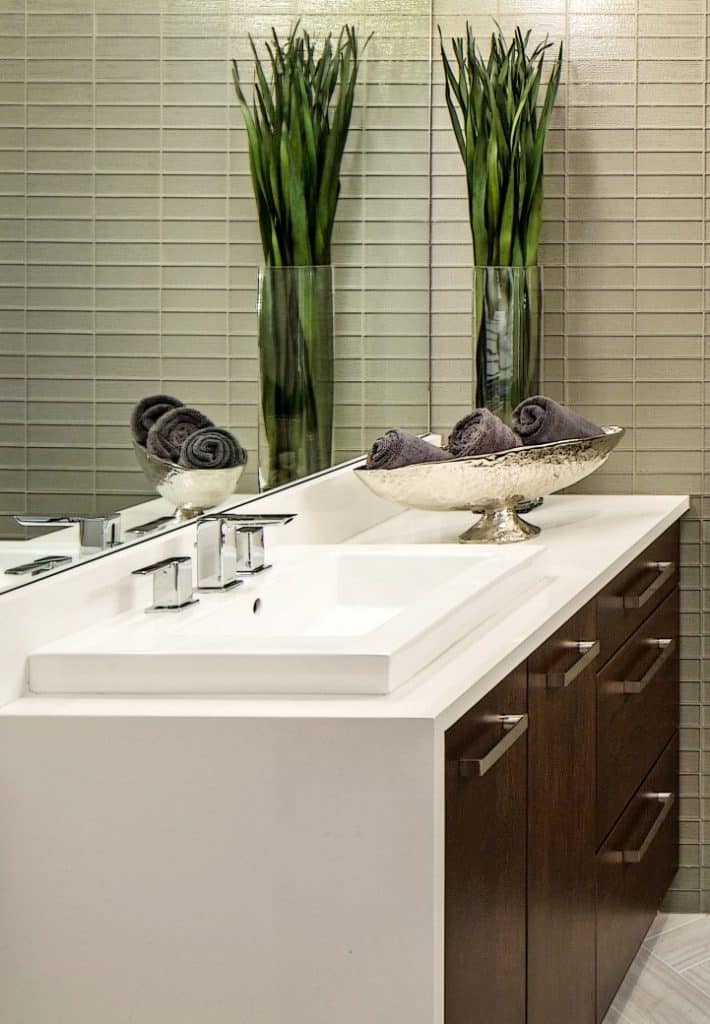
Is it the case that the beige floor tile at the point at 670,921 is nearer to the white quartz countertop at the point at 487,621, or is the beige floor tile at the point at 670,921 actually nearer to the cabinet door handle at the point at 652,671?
the cabinet door handle at the point at 652,671

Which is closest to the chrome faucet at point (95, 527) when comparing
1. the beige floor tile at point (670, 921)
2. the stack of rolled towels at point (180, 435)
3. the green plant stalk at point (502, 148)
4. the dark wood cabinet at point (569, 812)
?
the stack of rolled towels at point (180, 435)

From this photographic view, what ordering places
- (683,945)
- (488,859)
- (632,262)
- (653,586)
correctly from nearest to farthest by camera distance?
(488,859) → (653,586) → (683,945) → (632,262)

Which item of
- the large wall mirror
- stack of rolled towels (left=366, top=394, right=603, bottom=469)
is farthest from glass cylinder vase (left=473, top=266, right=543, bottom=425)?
the large wall mirror

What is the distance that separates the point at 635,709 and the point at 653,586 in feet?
0.88

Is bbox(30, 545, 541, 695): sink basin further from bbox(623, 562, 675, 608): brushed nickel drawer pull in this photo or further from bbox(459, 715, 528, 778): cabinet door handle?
bbox(623, 562, 675, 608): brushed nickel drawer pull

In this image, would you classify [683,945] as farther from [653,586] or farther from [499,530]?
[499,530]

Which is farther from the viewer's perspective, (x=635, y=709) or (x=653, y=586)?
(x=653, y=586)

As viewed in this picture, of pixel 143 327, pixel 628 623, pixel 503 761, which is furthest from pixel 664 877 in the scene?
pixel 143 327

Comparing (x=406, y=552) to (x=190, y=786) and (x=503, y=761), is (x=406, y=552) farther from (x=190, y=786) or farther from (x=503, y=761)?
(x=190, y=786)

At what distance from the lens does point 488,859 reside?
66.0 inches

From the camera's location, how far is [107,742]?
146cm

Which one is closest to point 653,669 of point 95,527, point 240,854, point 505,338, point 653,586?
point 653,586

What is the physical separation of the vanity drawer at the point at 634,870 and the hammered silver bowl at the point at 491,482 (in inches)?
22.0

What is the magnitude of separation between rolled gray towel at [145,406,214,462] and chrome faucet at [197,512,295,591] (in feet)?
0.34
